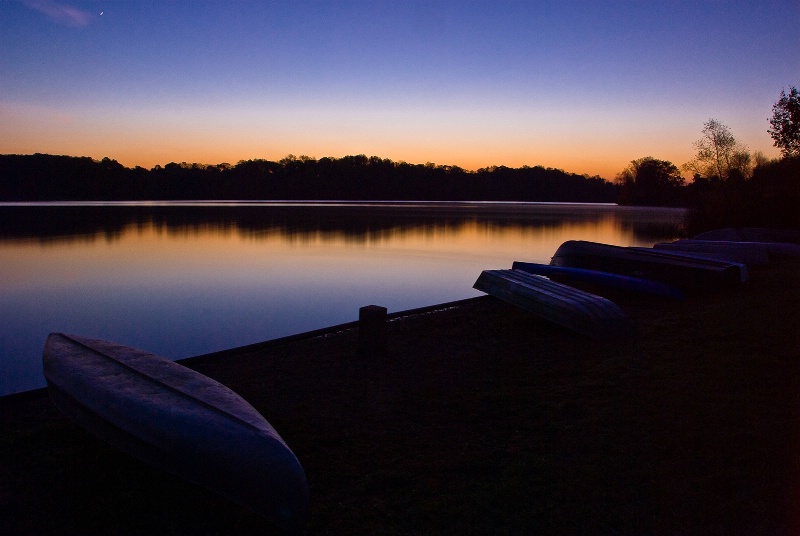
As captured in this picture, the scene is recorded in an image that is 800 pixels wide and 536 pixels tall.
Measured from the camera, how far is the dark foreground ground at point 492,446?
124 inches

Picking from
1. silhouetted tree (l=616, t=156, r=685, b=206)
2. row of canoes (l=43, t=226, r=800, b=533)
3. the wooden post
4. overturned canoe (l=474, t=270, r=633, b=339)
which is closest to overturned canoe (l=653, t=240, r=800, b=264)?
overturned canoe (l=474, t=270, r=633, b=339)

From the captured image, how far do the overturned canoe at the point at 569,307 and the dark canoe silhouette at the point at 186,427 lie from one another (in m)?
5.14

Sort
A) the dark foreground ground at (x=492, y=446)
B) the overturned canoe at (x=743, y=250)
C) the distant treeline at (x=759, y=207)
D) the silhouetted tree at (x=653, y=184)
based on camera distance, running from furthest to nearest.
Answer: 1. the silhouetted tree at (x=653, y=184)
2. the distant treeline at (x=759, y=207)
3. the overturned canoe at (x=743, y=250)
4. the dark foreground ground at (x=492, y=446)

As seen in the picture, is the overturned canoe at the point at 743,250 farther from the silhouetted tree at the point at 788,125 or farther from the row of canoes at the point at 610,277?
the silhouetted tree at the point at 788,125

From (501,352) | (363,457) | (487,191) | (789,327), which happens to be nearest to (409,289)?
(501,352)

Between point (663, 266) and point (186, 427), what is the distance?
10958 mm

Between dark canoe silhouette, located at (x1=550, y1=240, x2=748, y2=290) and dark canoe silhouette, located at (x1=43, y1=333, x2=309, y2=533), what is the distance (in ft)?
33.9

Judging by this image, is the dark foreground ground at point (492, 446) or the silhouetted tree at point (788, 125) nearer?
the dark foreground ground at point (492, 446)

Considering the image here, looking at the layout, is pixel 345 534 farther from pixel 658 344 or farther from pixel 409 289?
pixel 409 289

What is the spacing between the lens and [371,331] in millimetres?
6770

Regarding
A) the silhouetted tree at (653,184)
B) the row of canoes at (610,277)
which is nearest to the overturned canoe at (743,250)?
the row of canoes at (610,277)

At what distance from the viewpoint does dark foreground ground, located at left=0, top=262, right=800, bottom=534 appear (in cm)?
314

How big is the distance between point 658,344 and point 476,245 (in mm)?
20345

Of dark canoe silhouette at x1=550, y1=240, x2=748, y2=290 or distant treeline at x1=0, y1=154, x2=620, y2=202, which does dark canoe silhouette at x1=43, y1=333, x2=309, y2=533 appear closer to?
dark canoe silhouette at x1=550, y1=240, x2=748, y2=290
